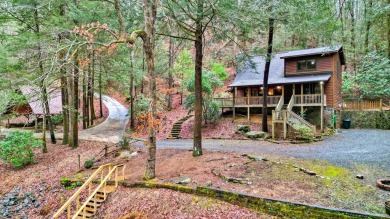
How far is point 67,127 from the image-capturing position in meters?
15.7

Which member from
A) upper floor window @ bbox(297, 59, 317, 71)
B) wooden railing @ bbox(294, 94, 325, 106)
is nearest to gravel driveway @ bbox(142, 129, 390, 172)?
wooden railing @ bbox(294, 94, 325, 106)

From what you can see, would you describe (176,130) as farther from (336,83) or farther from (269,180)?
(336,83)

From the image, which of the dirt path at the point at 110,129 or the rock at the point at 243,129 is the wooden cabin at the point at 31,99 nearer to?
the dirt path at the point at 110,129

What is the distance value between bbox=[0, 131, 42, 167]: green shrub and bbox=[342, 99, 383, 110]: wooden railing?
2364 centimetres

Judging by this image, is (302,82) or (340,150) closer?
(340,150)

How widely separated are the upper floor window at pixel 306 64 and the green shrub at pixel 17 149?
2058 centimetres

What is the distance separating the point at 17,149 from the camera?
12.2 m

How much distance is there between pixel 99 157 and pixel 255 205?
30.9ft

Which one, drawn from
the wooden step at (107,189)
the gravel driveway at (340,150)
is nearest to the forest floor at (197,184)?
the wooden step at (107,189)

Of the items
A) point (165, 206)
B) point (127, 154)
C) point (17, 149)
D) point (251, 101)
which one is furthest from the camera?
point (251, 101)

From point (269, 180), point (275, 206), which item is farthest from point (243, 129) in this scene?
point (275, 206)

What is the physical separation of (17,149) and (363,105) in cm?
2482

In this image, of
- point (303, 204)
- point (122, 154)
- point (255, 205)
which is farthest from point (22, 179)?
point (303, 204)

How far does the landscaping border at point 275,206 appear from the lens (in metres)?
5.27
